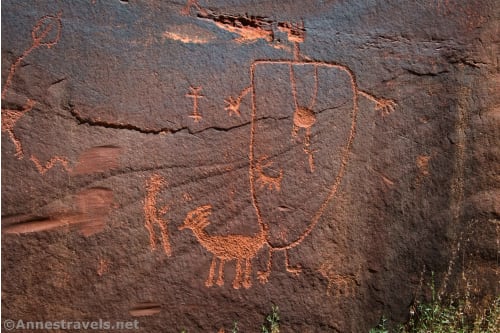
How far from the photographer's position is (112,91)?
7.15ft

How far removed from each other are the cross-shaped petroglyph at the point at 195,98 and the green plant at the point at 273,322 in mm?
951

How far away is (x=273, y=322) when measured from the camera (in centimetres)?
230

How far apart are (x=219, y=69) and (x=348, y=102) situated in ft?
2.07

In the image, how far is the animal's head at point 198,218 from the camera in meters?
2.23

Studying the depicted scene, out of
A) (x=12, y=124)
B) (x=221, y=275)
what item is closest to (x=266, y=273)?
(x=221, y=275)

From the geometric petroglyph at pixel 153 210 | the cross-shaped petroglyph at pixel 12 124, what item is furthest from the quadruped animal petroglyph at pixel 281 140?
the cross-shaped petroglyph at pixel 12 124

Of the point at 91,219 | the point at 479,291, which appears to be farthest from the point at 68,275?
the point at 479,291

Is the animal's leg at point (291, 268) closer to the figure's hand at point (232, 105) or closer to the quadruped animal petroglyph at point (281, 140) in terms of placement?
the quadruped animal petroglyph at point (281, 140)

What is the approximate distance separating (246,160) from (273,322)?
77 cm

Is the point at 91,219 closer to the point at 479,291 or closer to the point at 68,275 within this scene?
the point at 68,275

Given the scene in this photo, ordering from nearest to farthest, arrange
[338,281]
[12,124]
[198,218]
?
[12,124]
[198,218]
[338,281]

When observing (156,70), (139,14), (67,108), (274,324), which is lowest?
(274,324)

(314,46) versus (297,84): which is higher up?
(314,46)

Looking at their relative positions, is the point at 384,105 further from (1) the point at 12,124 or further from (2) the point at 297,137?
(1) the point at 12,124
